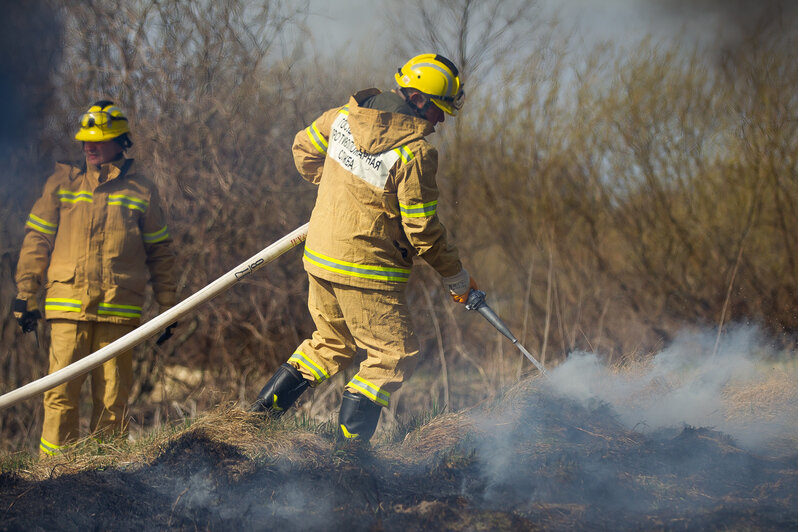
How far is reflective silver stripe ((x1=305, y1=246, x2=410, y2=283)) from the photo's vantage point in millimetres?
3250

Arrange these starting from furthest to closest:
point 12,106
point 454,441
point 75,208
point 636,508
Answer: point 12,106 → point 75,208 → point 454,441 → point 636,508

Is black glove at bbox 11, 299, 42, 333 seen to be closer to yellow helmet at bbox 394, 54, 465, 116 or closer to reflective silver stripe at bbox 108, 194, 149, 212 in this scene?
reflective silver stripe at bbox 108, 194, 149, 212

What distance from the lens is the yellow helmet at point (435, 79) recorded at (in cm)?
330

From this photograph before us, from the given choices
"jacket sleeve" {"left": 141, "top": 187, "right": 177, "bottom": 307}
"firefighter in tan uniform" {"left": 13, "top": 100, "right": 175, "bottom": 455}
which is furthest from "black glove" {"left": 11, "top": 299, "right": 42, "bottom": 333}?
"jacket sleeve" {"left": 141, "top": 187, "right": 177, "bottom": 307}

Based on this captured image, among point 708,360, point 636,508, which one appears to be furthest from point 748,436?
point 708,360

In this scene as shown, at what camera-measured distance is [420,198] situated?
3.11 m

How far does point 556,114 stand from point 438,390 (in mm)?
3020

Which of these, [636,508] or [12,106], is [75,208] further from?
[636,508]

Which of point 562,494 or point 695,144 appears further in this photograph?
point 695,144

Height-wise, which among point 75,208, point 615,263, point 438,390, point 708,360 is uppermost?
point 75,208

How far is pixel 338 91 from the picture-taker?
6.29m

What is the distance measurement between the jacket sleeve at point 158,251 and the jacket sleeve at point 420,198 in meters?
1.69

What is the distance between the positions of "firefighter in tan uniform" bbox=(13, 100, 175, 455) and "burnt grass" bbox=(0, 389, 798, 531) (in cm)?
109

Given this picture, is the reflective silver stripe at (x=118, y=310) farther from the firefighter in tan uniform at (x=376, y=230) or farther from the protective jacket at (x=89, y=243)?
the firefighter in tan uniform at (x=376, y=230)
